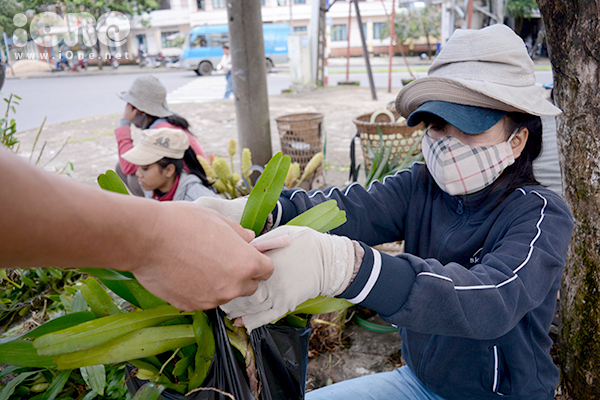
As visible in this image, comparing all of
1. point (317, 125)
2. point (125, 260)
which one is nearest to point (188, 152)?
point (317, 125)

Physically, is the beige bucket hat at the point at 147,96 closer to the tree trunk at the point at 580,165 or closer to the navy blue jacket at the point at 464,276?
the navy blue jacket at the point at 464,276

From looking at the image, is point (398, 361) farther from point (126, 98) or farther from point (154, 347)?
point (126, 98)

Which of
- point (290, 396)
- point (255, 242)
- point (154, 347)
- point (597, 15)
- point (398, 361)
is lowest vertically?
point (398, 361)

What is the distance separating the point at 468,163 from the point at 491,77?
0.82 feet

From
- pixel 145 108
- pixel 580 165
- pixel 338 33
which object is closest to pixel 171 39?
pixel 338 33

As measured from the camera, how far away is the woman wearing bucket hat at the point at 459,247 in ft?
3.03

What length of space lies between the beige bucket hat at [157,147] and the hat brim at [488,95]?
1920 millimetres

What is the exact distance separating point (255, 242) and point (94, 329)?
388mm

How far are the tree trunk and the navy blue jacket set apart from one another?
335mm

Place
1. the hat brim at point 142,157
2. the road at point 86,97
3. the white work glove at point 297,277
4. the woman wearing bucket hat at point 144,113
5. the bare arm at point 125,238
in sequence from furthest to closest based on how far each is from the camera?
the road at point 86,97 < the woman wearing bucket hat at point 144,113 < the hat brim at point 142,157 < the white work glove at point 297,277 < the bare arm at point 125,238

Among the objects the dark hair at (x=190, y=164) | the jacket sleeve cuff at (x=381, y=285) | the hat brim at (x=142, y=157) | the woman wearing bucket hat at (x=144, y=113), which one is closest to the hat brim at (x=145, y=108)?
the woman wearing bucket hat at (x=144, y=113)

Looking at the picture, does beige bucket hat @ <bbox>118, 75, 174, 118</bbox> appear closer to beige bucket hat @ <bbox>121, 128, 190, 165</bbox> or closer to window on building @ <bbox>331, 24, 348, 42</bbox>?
beige bucket hat @ <bbox>121, 128, 190, 165</bbox>

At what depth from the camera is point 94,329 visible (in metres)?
0.89

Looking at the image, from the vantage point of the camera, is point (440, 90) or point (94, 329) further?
point (440, 90)
